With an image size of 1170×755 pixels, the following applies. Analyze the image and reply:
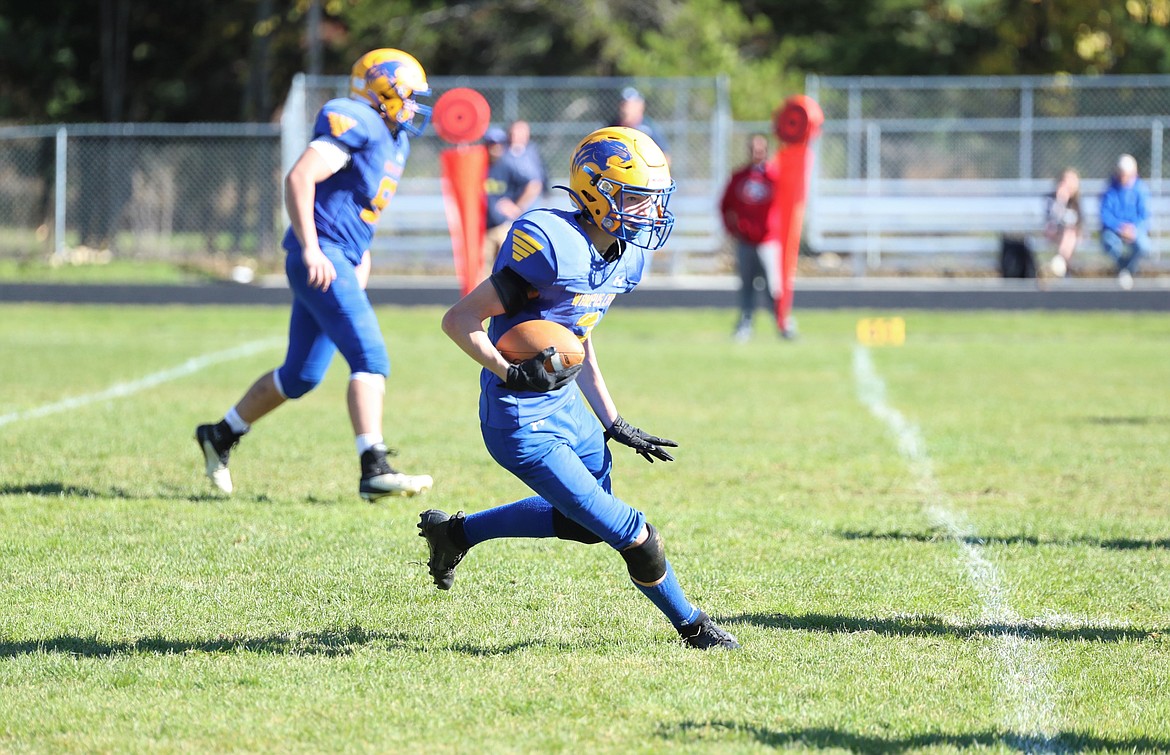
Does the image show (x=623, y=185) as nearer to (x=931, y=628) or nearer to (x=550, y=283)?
(x=550, y=283)

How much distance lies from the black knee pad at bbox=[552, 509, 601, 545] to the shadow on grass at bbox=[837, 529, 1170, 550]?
187 cm

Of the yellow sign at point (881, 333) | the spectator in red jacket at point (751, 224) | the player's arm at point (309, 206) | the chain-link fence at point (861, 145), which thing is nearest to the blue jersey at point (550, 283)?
the player's arm at point (309, 206)

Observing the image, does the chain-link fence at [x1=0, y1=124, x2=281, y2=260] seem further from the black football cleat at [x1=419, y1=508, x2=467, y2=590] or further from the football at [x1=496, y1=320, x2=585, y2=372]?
the football at [x1=496, y1=320, x2=585, y2=372]

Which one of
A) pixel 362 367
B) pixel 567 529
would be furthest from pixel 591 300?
pixel 362 367

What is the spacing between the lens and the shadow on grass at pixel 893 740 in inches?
135

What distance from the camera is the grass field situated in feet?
11.9

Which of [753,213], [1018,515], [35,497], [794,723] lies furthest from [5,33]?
[794,723]

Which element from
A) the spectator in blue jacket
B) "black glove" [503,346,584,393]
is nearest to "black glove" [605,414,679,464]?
"black glove" [503,346,584,393]

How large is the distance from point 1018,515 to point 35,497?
4444 millimetres

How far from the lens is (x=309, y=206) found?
6.13 metres

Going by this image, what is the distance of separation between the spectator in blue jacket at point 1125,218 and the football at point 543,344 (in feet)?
56.8

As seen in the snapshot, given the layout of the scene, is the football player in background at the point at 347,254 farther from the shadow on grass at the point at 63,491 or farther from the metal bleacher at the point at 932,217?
the metal bleacher at the point at 932,217

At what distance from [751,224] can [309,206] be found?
919 centimetres

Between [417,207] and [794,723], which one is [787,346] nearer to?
[417,207]
